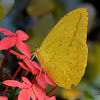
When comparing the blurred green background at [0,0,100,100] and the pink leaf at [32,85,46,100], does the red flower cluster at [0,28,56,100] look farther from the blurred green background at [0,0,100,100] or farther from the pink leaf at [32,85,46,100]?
the blurred green background at [0,0,100,100]

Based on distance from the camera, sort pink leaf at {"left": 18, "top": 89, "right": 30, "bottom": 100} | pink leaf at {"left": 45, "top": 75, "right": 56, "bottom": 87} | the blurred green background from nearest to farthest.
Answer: pink leaf at {"left": 18, "top": 89, "right": 30, "bottom": 100}, pink leaf at {"left": 45, "top": 75, "right": 56, "bottom": 87}, the blurred green background

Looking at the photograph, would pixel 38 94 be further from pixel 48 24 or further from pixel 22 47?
pixel 48 24

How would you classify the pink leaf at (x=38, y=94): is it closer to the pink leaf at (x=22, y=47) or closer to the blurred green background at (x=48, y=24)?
the pink leaf at (x=22, y=47)

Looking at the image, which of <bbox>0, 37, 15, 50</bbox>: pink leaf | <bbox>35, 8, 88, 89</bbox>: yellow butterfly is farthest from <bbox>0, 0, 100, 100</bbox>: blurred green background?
<bbox>0, 37, 15, 50</bbox>: pink leaf

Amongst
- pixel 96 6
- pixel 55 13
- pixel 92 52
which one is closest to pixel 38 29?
pixel 55 13

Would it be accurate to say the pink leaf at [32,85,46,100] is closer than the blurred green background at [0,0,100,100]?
Yes

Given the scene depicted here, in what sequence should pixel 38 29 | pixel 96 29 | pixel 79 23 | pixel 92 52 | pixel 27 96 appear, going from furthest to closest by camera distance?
pixel 96 29 → pixel 92 52 → pixel 38 29 → pixel 79 23 → pixel 27 96

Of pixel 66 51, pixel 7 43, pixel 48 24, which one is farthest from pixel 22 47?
pixel 48 24

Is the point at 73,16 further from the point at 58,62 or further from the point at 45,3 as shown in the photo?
the point at 45,3

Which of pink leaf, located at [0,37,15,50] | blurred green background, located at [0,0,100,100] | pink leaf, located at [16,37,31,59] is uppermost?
pink leaf, located at [0,37,15,50]
